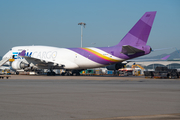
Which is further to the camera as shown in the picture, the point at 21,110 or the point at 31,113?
the point at 21,110

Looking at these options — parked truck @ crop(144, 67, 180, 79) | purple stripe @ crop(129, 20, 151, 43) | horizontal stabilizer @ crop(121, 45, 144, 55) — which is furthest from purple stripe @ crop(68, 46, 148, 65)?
parked truck @ crop(144, 67, 180, 79)

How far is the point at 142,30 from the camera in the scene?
120ft

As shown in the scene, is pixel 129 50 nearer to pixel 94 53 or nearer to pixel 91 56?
pixel 94 53

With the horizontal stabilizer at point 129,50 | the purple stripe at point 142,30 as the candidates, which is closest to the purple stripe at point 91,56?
the horizontal stabilizer at point 129,50

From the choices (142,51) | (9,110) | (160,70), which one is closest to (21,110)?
(9,110)

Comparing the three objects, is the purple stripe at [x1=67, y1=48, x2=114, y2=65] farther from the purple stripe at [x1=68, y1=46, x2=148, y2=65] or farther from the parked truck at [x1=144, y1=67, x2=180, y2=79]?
the parked truck at [x1=144, y1=67, x2=180, y2=79]

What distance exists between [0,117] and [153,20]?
Result: 32.5 m

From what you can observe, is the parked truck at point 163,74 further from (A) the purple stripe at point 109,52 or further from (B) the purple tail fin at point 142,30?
(B) the purple tail fin at point 142,30

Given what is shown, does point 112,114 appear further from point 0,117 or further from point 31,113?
point 0,117

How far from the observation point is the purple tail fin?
36.3 metres

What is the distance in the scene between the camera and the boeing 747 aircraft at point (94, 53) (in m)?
36.3

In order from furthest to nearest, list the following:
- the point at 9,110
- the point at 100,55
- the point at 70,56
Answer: the point at 70,56 → the point at 100,55 → the point at 9,110

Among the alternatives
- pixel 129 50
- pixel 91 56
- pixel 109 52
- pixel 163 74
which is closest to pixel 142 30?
pixel 129 50

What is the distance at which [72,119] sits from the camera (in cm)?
677
